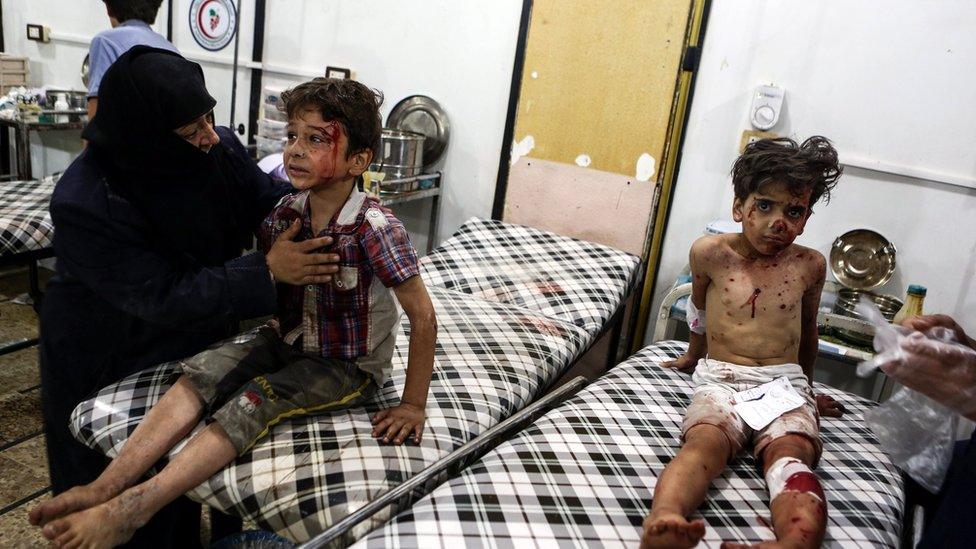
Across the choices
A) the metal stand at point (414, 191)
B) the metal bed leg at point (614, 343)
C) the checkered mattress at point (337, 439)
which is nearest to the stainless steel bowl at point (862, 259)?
the metal bed leg at point (614, 343)

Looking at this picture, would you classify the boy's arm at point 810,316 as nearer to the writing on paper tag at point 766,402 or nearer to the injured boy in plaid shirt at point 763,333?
the injured boy in plaid shirt at point 763,333

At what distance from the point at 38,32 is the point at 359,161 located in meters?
4.17

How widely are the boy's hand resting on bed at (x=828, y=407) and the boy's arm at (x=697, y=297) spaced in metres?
0.36

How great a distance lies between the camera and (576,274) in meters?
2.75

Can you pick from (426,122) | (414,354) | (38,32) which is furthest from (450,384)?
(38,32)

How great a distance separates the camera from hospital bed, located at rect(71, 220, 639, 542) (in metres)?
1.31

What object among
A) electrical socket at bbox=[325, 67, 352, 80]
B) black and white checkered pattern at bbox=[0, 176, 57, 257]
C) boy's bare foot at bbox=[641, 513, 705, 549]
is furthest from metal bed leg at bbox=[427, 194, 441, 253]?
boy's bare foot at bbox=[641, 513, 705, 549]

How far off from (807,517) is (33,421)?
2.62 meters

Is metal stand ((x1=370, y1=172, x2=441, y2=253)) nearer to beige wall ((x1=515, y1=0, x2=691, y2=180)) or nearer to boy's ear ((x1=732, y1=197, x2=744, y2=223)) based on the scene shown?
beige wall ((x1=515, y1=0, x2=691, y2=180))

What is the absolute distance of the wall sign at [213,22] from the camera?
3934 mm

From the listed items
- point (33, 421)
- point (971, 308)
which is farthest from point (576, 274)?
point (33, 421)

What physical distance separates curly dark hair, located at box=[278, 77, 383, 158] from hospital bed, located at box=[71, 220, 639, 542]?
0.65 metres

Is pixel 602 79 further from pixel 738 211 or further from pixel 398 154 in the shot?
pixel 738 211

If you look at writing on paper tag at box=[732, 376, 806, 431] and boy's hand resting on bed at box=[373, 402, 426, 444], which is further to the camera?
writing on paper tag at box=[732, 376, 806, 431]
